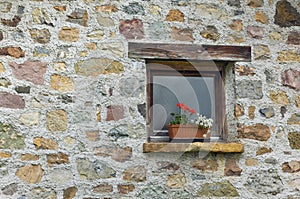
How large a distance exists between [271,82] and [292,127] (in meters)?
0.38

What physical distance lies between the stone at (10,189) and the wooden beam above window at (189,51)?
4.01ft

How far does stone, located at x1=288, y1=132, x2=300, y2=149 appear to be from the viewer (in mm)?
3600

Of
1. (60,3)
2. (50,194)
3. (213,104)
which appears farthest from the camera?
(213,104)

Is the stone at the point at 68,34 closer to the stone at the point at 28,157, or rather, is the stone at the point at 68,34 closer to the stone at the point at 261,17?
the stone at the point at 28,157

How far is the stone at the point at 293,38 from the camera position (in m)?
3.74

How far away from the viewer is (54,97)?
132 inches

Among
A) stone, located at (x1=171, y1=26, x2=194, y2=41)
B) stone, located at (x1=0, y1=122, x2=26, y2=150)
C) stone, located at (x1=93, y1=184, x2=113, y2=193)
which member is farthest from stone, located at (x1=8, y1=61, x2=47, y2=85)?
stone, located at (x1=171, y1=26, x2=194, y2=41)

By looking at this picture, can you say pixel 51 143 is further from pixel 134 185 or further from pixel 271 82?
pixel 271 82

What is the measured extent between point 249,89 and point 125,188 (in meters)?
1.19

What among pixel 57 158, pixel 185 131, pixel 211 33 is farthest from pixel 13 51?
pixel 211 33

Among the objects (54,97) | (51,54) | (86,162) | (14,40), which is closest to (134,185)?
(86,162)

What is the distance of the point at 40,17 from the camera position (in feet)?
11.3

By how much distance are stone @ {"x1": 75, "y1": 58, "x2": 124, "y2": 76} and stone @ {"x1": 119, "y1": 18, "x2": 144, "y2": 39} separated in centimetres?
23

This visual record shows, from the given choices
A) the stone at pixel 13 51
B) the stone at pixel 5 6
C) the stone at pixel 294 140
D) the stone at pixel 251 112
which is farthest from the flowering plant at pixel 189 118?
the stone at pixel 5 6
